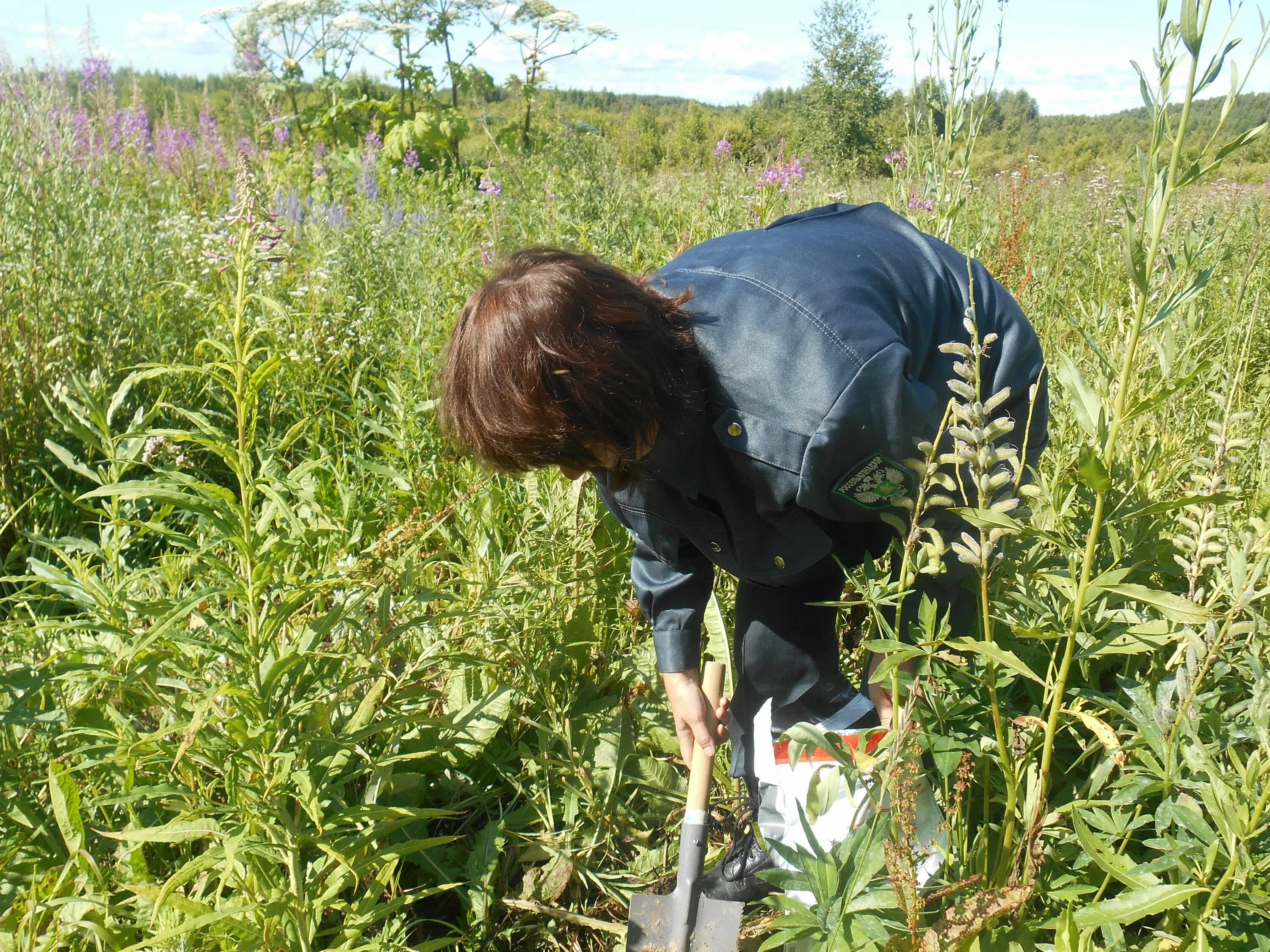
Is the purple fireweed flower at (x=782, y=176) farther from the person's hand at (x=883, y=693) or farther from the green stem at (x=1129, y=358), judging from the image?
the green stem at (x=1129, y=358)

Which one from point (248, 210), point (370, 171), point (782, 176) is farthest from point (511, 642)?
point (370, 171)

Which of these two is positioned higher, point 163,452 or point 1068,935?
point 163,452

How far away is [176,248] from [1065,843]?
14.3 ft

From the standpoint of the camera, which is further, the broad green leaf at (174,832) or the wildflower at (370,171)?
the wildflower at (370,171)

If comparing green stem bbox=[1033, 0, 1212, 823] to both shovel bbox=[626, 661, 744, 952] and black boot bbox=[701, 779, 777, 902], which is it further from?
black boot bbox=[701, 779, 777, 902]

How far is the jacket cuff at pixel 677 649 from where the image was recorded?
1987 mm

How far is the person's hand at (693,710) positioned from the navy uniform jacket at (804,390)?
3cm

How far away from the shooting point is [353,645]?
6.99 feet

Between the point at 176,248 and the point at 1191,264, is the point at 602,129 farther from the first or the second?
the point at 1191,264

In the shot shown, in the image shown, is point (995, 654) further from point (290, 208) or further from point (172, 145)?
point (172, 145)

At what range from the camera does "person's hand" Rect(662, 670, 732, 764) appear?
6.50 feet

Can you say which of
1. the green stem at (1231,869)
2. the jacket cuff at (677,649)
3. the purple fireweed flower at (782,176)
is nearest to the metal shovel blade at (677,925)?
the jacket cuff at (677,649)

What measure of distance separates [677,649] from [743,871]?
549 mm

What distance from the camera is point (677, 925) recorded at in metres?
1.90
